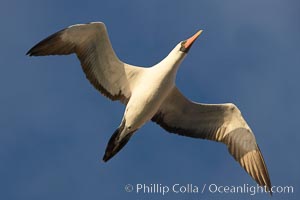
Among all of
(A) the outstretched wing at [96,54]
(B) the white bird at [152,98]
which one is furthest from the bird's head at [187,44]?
(A) the outstretched wing at [96,54]

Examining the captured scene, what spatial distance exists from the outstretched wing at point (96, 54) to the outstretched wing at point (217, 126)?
1293 millimetres

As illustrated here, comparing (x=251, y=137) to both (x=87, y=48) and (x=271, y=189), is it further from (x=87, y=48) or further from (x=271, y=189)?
(x=87, y=48)

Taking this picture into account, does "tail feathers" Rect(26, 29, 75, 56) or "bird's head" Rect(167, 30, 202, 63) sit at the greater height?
"tail feathers" Rect(26, 29, 75, 56)

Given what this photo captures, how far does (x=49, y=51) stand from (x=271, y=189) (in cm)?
662

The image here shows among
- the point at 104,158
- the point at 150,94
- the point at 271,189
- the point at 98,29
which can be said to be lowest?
the point at 271,189

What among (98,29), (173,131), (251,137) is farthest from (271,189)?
(98,29)

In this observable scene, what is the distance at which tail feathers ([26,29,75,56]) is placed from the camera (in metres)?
20.6

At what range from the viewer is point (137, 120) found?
20.4m

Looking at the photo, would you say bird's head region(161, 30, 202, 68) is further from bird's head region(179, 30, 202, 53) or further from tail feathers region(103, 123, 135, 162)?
tail feathers region(103, 123, 135, 162)

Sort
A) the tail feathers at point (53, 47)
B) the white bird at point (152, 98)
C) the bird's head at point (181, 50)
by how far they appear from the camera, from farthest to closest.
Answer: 1. the bird's head at point (181, 50)
2. the tail feathers at point (53, 47)
3. the white bird at point (152, 98)

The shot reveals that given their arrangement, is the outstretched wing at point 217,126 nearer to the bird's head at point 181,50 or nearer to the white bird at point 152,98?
the white bird at point 152,98

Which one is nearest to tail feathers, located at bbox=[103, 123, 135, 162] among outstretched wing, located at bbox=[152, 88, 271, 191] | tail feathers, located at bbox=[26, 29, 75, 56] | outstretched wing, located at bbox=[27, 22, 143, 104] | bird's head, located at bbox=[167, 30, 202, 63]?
outstretched wing, located at bbox=[27, 22, 143, 104]

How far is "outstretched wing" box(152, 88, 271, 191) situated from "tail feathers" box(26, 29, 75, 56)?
2.94 meters

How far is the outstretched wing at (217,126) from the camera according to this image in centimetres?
2142
